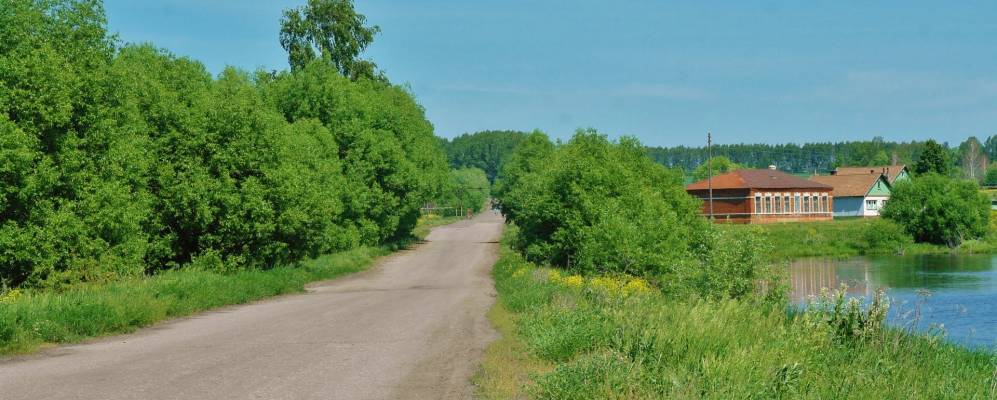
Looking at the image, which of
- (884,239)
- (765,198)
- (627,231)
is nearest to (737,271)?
(627,231)

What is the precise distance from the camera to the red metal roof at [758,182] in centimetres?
9638

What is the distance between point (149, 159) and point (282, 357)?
17382mm

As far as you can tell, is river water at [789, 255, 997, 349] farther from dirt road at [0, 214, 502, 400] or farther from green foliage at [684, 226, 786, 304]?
dirt road at [0, 214, 502, 400]

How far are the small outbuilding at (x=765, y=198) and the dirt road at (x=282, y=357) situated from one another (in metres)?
73.2

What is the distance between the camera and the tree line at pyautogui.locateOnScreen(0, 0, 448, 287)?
23.4 m

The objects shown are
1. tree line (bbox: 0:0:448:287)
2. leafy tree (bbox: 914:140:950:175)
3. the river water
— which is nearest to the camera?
tree line (bbox: 0:0:448:287)

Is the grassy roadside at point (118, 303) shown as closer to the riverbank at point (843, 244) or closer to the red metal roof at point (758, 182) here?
the riverbank at point (843, 244)

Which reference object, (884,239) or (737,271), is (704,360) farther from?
(884,239)

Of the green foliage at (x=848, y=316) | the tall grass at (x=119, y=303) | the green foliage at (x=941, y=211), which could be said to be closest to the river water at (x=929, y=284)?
the green foliage at (x=848, y=316)

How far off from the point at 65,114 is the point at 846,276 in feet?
148

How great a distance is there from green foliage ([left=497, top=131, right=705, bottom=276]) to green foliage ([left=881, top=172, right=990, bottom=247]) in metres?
41.1

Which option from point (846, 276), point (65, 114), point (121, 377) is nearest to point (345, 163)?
point (65, 114)

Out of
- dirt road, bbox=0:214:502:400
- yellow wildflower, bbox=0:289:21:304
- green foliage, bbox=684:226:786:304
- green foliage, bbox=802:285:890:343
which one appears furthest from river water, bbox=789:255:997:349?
yellow wildflower, bbox=0:289:21:304

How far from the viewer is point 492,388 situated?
11984 mm
